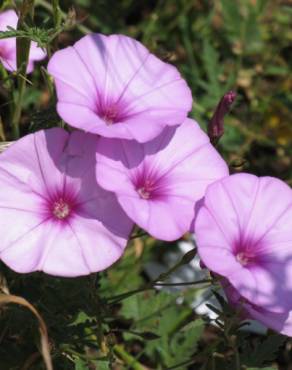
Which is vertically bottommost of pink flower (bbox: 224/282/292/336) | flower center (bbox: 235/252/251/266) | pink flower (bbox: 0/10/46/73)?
pink flower (bbox: 224/282/292/336)

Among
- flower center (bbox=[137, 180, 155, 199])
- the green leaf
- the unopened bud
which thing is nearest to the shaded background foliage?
the green leaf

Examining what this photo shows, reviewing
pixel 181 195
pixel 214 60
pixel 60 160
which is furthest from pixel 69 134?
pixel 214 60

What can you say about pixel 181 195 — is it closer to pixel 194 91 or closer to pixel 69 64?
pixel 69 64

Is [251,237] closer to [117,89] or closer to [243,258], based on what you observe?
[243,258]

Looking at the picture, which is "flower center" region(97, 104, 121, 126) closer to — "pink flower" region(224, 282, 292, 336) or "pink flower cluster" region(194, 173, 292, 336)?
"pink flower cluster" region(194, 173, 292, 336)


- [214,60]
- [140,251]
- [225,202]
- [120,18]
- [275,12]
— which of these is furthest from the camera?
[275,12]

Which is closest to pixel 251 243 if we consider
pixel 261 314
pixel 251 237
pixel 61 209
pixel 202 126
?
pixel 251 237

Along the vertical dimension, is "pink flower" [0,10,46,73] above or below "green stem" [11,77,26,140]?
above
